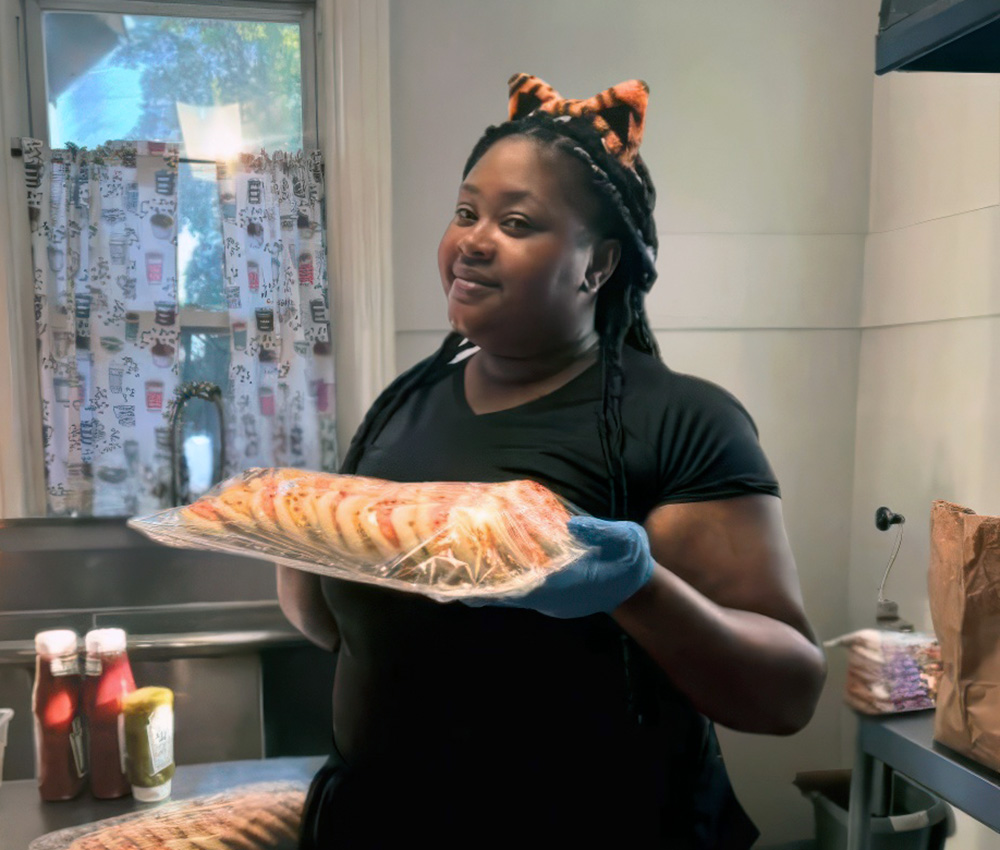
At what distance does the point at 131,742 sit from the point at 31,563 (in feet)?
2.07

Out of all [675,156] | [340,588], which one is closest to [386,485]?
[340,588]

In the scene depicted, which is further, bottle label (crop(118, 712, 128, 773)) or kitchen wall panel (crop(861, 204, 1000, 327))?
kitchen wall panel (crop(861, 204, 1000, 327))

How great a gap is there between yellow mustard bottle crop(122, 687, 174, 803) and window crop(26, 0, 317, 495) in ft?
1.96

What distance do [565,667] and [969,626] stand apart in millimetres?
609

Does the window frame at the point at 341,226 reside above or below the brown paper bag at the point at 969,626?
above

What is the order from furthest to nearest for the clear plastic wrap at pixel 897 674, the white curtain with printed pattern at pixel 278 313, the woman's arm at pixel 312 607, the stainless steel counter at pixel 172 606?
the white curtain with printed pattern at pixel 278 313
the stainless steel counter at pixel 172 606
the clear plastic wrap at pixel 897 674
the woman's arm at pixel 312 607

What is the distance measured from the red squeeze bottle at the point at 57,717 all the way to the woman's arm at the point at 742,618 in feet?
3.04

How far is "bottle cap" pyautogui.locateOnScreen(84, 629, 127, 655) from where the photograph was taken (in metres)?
1.23

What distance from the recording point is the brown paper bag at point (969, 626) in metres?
1.04

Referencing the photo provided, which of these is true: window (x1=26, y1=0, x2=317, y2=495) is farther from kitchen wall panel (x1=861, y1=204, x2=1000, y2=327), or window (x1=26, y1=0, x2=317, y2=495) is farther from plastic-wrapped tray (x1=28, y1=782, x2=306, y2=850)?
kitchen wall panel (x1=861, y1=204, x2=1000, y2=327)

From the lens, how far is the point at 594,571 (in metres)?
0.58

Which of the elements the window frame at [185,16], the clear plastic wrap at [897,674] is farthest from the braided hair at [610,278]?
the window frame at [185,16]

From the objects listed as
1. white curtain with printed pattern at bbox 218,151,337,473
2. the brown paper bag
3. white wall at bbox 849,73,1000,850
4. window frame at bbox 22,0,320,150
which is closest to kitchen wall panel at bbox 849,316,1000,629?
white wall at bbox 849,73,1000,850

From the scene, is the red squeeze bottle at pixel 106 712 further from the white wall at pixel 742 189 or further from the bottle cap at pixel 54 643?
the white wall at pixel 742 189
